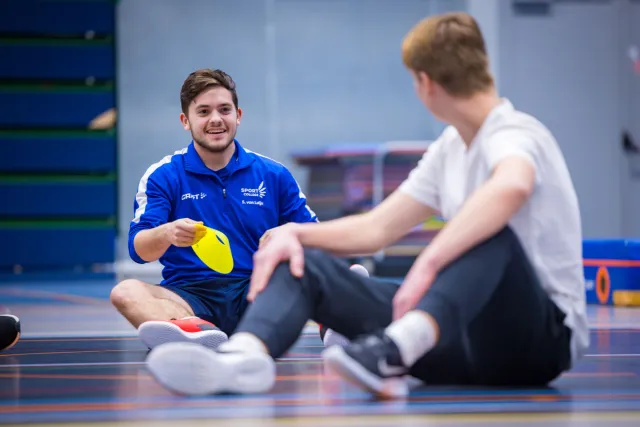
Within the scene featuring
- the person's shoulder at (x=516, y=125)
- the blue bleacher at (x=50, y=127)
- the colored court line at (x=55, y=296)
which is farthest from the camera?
the blue bleacher at (x=50, y=127)

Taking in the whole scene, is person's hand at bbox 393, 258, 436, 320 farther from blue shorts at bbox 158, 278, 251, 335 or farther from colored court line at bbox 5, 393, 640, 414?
blue shorts at bbox 158, 278, 251, 335

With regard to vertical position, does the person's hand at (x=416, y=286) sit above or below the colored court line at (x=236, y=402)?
above

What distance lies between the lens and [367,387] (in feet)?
6.35

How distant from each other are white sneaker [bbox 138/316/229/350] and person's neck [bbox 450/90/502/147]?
4.01 feet

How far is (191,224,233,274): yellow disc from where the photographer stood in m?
3.28

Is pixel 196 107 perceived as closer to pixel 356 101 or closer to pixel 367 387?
pixel 367 387

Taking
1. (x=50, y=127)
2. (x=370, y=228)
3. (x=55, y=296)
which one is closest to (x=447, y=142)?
(x=370, y=228)

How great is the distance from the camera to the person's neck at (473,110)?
2088 mm

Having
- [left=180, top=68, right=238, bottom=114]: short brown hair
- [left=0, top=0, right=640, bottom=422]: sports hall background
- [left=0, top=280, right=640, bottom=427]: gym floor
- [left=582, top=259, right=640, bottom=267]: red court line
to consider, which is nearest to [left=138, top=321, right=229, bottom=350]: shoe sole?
[left=0, top=280, right=640, bottom=427]: gym floor

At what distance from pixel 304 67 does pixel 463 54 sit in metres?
7.62

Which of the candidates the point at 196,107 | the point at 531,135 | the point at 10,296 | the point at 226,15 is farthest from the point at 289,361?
the point at 226,15

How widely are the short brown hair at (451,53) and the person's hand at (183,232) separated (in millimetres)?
1109

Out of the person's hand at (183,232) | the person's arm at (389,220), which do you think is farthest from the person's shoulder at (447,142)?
the person's hand at (183,232)

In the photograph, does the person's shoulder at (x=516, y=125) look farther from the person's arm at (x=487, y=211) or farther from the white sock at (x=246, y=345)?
the white sock at (x=246, y=345)
